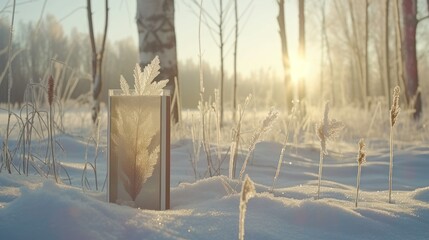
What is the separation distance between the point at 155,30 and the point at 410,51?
523 cm

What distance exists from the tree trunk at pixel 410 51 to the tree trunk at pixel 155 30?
4.83m

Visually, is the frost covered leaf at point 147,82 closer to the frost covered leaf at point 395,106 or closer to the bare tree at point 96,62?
the frost covered leaf at point 395,106

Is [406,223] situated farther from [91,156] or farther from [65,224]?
[91,156]

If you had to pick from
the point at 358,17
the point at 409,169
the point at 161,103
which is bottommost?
the point at 409,169

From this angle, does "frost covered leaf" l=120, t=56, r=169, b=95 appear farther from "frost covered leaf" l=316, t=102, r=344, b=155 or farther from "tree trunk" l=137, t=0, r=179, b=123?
"tree trunk" l=137, t=0, r=179, b=123

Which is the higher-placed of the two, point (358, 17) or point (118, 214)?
point (358, 17)

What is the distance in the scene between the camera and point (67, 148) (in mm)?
3041

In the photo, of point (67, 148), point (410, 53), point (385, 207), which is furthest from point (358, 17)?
point (385, 207)

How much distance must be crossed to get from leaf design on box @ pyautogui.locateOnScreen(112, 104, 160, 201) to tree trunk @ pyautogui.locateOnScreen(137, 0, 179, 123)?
2.60 meters

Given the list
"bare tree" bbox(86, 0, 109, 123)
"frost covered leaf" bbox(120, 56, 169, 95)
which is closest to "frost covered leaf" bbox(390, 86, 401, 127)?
"frost covered leaf" bbox(120, 56, 169, 95)

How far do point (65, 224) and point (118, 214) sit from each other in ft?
0.36

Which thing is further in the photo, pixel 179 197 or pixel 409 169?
pixel 409 169

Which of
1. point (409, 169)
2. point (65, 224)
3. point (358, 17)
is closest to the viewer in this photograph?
point (65, 224)

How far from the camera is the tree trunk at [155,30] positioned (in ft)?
12.4
